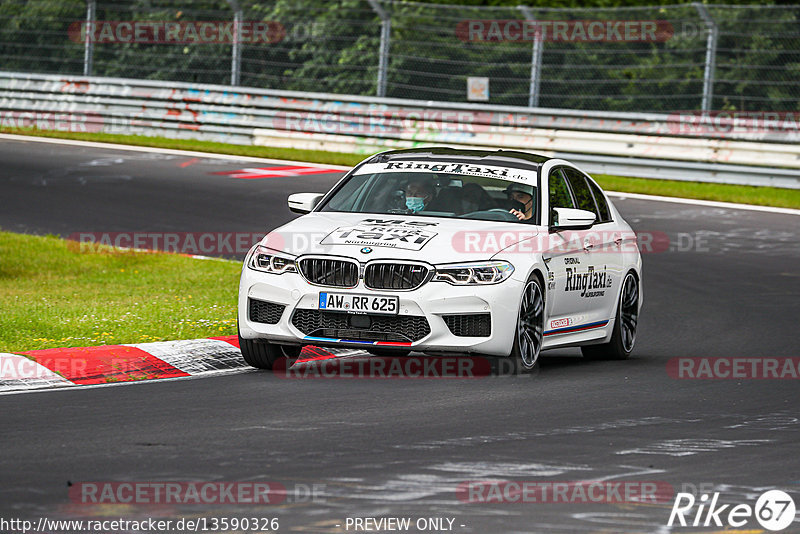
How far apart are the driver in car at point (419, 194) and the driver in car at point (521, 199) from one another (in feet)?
1.86

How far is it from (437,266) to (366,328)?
0.59 meters

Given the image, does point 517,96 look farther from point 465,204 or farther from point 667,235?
point 465,204

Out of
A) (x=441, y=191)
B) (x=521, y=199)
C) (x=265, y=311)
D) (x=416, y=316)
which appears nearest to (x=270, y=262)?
(x=265, y=311)

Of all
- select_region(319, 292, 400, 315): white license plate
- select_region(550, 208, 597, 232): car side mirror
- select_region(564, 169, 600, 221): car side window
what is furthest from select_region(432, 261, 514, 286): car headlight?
select_region(564, 169, 600, 221): car side window

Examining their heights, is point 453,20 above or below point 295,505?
above

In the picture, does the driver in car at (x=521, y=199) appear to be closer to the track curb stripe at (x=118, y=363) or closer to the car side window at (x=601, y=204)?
the car side window at (x=601, y=204)

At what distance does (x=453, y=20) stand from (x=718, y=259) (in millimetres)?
9521

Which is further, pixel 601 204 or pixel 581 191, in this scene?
pixel 601 204

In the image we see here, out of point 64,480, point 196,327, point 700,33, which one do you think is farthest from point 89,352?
point 700,33

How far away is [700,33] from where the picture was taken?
78.3 feet

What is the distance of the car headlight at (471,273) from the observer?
9.55m

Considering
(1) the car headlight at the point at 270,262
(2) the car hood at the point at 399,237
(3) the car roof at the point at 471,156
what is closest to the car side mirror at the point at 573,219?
(2) the car hood at the point at 399,237

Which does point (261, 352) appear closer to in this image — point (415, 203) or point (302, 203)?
point (302, 203)

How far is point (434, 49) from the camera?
1016 inches
